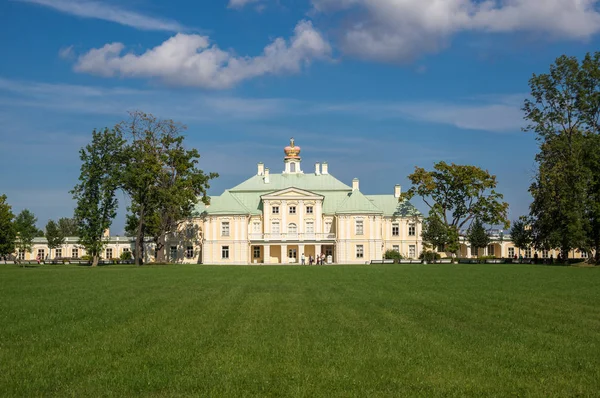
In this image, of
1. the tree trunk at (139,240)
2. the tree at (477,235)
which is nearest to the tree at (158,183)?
the tree trunk at (139,240)

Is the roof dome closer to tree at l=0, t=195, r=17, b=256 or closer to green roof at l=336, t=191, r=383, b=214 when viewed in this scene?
green roof at l=336, t=191, r=383, b=214

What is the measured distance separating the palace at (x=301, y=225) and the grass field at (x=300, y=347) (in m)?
57.4

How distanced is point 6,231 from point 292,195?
32.6 meters

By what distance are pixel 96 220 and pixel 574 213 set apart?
131 ft

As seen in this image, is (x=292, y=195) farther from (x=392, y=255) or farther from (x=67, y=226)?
(x=67, y=226)

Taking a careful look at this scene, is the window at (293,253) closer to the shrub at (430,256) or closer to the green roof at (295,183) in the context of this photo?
the green roof at (295,183)

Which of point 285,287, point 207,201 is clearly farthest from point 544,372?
point 207,201

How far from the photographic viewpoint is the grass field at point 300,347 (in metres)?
7.60

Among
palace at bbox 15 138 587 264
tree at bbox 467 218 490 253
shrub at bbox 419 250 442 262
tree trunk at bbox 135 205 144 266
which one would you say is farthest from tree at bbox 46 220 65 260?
tree at bbox 467 218 490 253

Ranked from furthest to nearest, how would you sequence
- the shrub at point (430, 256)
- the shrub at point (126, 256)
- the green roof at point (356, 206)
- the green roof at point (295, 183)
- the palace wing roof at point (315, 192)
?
the green roof at point (295, 183), the shrub at point (126, 256), the palace wing roof at point (315, 192), the green roof at point (356, 206), the shrub at point (430, 256)

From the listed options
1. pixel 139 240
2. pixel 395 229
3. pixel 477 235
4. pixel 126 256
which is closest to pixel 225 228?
pixel 126 256

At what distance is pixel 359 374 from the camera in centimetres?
820

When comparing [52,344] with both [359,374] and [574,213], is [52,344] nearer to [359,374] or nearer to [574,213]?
[359,374]

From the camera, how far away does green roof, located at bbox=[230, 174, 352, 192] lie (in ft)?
271
